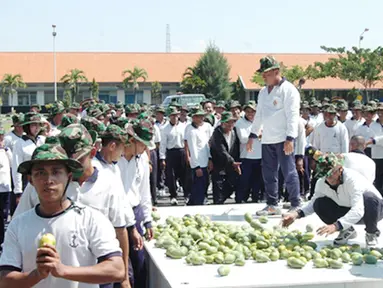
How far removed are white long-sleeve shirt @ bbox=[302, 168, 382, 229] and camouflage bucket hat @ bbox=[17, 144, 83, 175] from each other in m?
3.49

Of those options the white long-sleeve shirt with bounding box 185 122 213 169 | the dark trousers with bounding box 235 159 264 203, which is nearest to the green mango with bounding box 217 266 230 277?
the white long-sleeve shirt with bounding box 185 122 213 169

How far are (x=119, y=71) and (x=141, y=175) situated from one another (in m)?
54.0

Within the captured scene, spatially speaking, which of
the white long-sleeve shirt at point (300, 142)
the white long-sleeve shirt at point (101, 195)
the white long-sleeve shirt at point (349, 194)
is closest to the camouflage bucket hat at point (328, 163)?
the white long-sleeve shirt at point (349, 194)

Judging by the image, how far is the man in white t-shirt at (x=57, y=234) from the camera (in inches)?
117

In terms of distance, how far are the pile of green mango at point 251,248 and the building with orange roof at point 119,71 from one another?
47050 millimetres

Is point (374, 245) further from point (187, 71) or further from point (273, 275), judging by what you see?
point (187, 71)

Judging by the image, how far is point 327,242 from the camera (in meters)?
6.48

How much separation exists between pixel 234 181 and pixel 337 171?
499 centimetres

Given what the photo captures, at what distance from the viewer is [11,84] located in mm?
55125

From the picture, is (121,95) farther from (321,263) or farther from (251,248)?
(321,263)

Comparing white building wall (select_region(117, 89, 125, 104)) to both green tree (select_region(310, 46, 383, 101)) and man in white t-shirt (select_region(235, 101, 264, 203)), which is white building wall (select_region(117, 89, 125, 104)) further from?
man in white t-shirt (select_region(235, 101, 264, 203))

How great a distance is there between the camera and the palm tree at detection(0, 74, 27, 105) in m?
54.8

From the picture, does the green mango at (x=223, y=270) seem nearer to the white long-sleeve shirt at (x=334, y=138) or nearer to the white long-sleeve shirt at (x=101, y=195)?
the white long-sleeve shirt at (x=101, y=195)

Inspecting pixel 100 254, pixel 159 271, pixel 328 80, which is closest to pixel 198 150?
pixel 159 271
